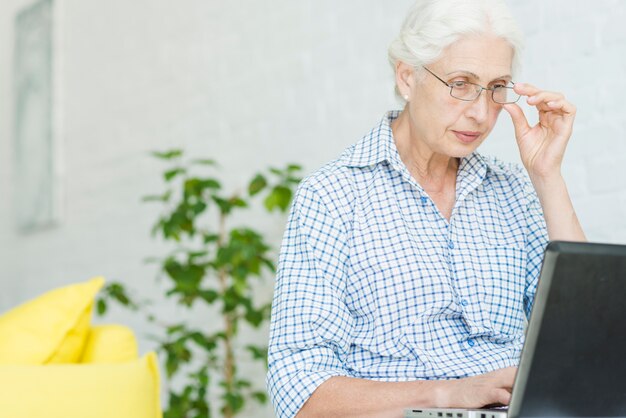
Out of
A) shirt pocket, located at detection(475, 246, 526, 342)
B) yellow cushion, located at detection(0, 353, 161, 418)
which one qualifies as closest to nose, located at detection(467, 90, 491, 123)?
shirt pocket, located at detection(475, 246, 526, 342)

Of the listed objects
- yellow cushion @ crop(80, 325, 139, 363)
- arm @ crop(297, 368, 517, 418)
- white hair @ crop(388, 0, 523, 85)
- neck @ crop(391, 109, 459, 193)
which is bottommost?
yellow cushion @ crop(80, 325, 139, 363)

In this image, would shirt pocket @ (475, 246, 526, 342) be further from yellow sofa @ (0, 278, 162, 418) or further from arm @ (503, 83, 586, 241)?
yellow sofa @ (0, 278, 162, 418)

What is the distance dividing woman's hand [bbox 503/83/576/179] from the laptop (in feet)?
2.46

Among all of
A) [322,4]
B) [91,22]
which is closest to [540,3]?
[322,4]

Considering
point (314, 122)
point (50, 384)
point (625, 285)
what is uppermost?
point (314, 122)

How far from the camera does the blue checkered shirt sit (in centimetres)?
173

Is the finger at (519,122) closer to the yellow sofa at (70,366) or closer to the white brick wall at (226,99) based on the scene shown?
the white brick wall at (226,99)

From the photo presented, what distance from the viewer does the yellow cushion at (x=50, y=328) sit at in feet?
7.32

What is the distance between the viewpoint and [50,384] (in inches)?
84.7

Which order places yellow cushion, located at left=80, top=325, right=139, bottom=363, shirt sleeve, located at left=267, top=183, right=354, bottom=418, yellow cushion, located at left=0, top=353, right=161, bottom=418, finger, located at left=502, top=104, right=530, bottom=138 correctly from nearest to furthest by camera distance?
shirt sleeve, located at left=267, top=183, right=354, bottom=418
finger, located at left=502, top=104, right=530, bottom=138
yellow cushion, located at left=0, top=353, right=161, bottom=418
yellow cushion, located at left=80, top=325, right=139, bottom=363

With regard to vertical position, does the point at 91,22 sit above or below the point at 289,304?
above

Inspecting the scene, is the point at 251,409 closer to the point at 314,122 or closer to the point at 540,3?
the point at 314,122

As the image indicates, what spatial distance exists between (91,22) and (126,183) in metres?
0.84

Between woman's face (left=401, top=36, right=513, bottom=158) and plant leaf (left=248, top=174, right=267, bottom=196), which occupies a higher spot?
woman's face (left=401, top=36, right=513, bottom=158)
